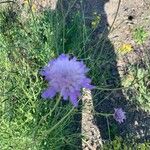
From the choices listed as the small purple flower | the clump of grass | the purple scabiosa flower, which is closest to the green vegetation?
the clump of grass

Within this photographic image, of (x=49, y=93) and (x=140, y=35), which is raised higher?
(x=140, y=35)

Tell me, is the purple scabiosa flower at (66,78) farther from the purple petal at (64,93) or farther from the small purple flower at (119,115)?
the small purple flower at (119,115)

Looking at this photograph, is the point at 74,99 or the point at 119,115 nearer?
the point at 74,99

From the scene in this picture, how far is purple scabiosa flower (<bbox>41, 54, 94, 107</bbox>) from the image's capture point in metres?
1.62

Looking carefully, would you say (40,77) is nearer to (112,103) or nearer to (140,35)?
(112,103)

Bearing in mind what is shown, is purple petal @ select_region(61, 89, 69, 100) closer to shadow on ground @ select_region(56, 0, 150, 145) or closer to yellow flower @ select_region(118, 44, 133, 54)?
shadow on ground @ select_region(56, 0, 150, 145)

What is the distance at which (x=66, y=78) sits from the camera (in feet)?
5.50

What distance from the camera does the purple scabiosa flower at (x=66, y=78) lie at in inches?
63.8

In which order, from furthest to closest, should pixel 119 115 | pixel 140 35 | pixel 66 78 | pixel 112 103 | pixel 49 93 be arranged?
pixel 140 35 → pixel 112 103 → pixel 119 115 → pixel 66 78 → pixel 49 93

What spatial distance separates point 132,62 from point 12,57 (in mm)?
1087

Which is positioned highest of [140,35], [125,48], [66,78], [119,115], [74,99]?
[140,35]

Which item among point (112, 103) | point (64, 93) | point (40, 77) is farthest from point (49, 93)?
point (112, 103)

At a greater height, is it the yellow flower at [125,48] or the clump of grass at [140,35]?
the clump of grass at [140,35]

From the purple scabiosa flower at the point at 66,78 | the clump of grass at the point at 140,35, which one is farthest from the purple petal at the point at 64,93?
the clump of grass at the point at 140,35
